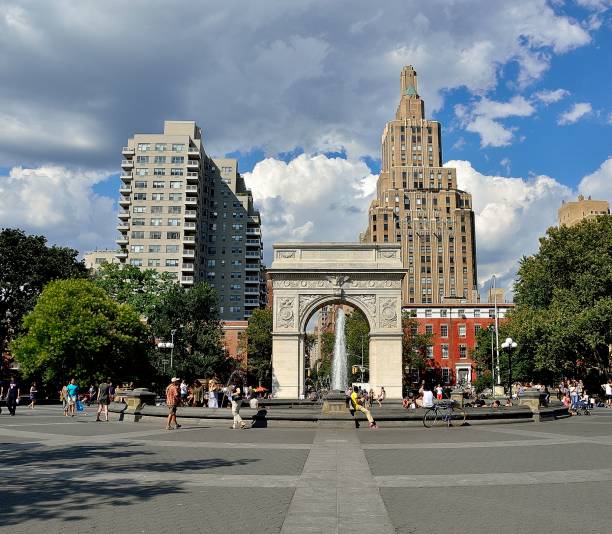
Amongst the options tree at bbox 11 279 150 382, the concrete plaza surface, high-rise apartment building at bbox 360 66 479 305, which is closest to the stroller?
the concrete plaza surface

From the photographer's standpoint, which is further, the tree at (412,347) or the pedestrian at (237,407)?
the tree at (412,347)

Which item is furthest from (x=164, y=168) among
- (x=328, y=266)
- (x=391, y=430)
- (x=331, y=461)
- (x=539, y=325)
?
(x=331, y=461)

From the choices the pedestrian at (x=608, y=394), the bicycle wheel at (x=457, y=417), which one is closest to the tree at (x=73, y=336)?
the bicycle wheel at (x=457, y=417)

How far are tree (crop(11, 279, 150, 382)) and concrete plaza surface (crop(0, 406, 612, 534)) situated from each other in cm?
2617

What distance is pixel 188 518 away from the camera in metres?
7.67

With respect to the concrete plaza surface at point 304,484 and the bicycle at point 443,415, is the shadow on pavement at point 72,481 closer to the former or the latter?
the concrete plaza surface at point 304,484

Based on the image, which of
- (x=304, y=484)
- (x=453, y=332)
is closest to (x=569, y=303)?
(x=304, y=484)

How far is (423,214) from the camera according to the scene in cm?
12538

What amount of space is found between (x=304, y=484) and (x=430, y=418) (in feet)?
41.8

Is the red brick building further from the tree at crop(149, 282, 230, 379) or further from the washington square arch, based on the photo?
the washington square arch

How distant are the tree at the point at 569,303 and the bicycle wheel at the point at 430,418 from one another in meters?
23.8

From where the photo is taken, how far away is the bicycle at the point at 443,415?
70.1ft

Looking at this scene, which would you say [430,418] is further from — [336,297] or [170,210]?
[170,210]

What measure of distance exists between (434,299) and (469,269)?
9.83 metres
